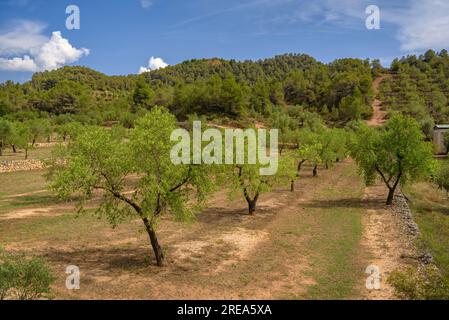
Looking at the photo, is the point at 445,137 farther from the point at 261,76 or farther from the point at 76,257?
the point at 261,76

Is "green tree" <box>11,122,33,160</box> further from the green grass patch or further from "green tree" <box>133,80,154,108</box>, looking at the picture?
the green grass patch

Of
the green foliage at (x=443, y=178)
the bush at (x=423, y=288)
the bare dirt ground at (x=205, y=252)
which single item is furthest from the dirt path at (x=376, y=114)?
the bush at (x=423, y=288)

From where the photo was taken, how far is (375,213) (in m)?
34.9

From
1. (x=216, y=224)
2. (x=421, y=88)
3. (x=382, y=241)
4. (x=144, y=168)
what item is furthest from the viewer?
(x=421, y=88)

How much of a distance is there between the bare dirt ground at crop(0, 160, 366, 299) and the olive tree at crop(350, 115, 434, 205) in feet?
16.2

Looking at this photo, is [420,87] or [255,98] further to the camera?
[420,87]

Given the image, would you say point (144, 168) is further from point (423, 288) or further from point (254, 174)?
point (254, 174)

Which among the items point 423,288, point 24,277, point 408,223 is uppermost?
point 24,277

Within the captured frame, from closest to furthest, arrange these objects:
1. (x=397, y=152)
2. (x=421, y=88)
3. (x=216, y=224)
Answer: (x=216, y=224)
(x=397, y=152)
(x=421, y=88)

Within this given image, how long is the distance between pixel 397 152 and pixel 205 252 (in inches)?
897

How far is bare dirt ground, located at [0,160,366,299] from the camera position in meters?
18.3

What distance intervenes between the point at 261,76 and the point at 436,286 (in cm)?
17679

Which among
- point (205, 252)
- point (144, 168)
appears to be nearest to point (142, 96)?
point (205, 252)

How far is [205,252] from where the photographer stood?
23.9 meters
